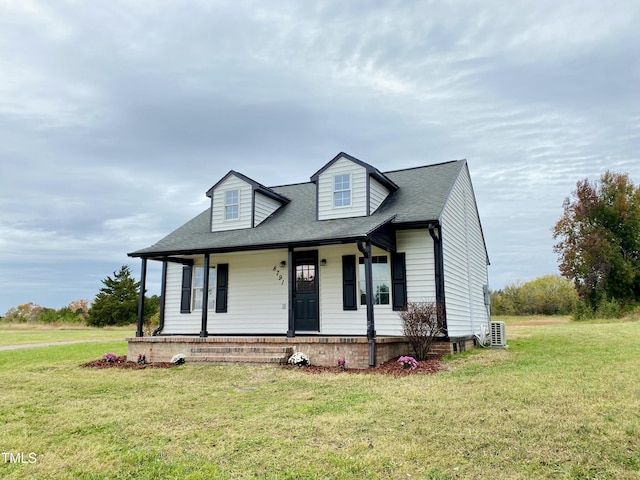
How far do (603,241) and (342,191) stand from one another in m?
25.9

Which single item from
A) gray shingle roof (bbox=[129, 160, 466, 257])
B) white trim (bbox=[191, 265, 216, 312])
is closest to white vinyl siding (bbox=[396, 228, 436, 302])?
gray shingle roof (bbox=[129, 160, 466, 257])

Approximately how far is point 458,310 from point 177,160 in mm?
13398

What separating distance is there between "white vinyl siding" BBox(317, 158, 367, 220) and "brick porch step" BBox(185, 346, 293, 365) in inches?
172

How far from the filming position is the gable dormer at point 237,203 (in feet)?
45.1

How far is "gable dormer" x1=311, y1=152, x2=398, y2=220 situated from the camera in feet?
40.0

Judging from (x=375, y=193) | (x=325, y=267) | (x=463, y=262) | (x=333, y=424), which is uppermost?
(x=375, y=193)

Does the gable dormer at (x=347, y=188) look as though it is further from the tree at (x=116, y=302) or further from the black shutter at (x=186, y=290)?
the tree at (x=116, y=302)

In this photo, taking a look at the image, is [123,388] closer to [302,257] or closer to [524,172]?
[302,257]

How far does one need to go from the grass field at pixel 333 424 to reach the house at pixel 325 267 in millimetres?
2130

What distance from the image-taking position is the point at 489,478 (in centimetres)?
341

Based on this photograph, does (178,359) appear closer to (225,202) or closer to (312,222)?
(312,222)

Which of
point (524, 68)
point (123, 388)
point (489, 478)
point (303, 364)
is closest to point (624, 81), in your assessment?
point (524, 68)

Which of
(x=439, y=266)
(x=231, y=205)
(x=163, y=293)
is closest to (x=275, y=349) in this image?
(x=439, y=266)

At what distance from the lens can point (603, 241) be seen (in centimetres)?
2992
